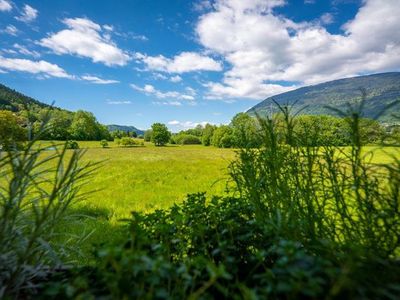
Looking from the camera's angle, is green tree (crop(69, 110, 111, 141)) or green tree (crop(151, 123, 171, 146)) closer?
green tree (crop(69, 110, 111, 141))

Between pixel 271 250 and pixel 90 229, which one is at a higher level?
pixel 271 250

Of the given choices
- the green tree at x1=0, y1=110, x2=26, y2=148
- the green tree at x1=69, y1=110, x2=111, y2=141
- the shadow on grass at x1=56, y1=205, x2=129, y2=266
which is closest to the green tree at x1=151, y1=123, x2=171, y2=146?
Answer: the green tree at x1=69, y1=110, x2=111, y2=141

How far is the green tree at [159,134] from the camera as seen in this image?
88125 millimetres

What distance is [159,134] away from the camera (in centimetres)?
8819

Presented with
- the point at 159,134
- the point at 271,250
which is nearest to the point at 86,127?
the point at 159,134

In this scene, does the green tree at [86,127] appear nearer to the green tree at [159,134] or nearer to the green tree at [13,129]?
the green tree at [159,134]

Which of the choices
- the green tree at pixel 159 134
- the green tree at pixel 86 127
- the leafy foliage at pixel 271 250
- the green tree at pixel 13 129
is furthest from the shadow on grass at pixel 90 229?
the green tree at pixel 159 134

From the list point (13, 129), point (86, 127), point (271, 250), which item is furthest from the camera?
point (86, 127)

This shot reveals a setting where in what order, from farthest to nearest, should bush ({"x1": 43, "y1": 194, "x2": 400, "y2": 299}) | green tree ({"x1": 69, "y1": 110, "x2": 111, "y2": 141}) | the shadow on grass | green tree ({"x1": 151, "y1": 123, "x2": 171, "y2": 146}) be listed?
green tree ({"x1": 151, "y1": 123, "x2": 171, "y2": 146}) → green tree ({"x1": 69, "y1": 110, "x2": 111, "y2": 141}) → the shadow on grass → bush ({"x1": 43, "y1": 194, "x2": 400, "y2": 299})

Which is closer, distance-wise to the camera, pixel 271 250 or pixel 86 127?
pixel 271 250

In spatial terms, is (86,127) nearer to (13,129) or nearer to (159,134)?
(159,134)

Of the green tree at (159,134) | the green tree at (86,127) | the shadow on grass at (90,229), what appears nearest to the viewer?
the shadow on grass at (90,229)

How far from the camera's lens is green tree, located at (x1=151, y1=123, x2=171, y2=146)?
88.1 meters

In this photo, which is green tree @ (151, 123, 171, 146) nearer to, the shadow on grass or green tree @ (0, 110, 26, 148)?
the shadow on grass
